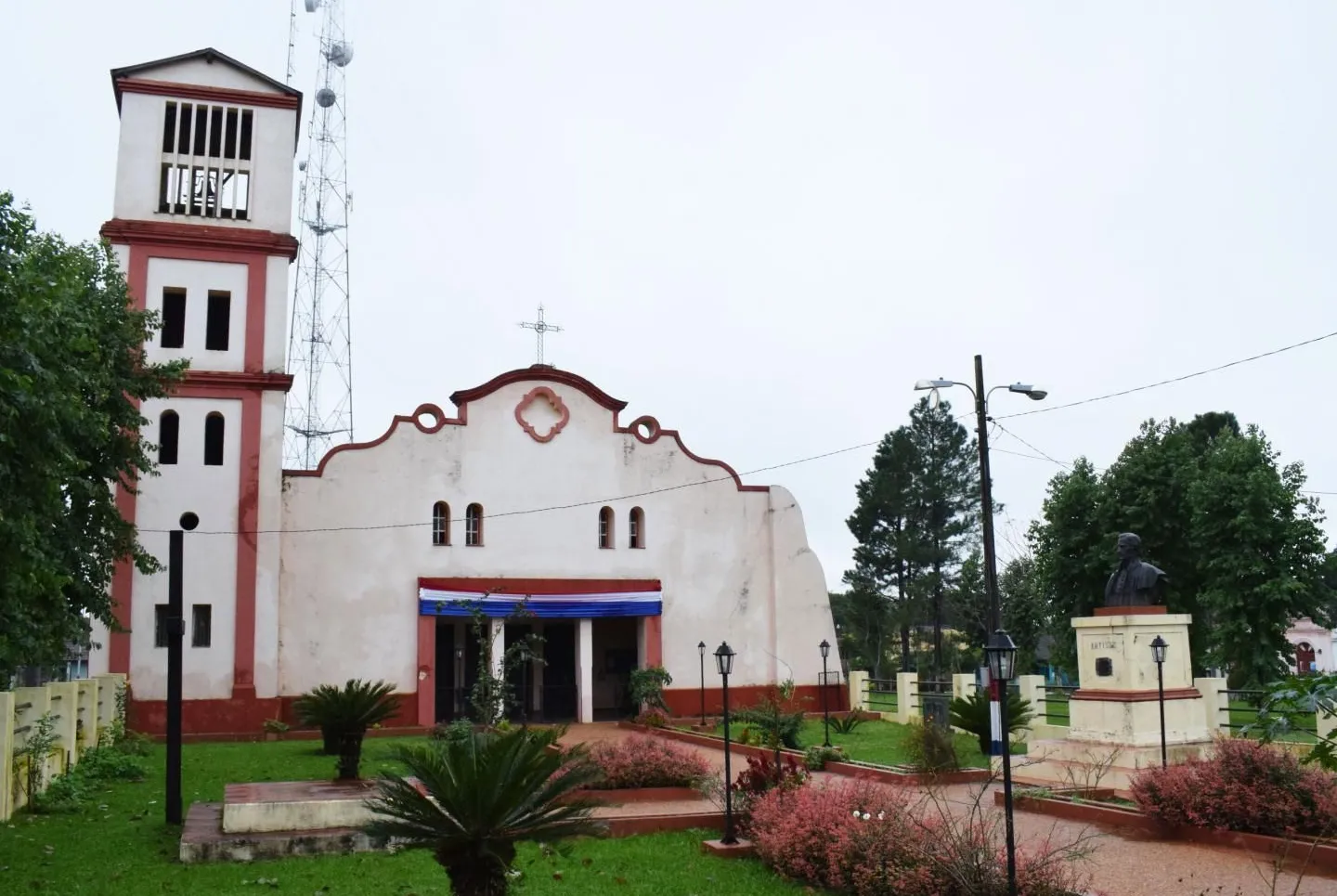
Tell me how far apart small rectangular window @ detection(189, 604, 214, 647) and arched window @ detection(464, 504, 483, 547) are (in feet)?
20.9

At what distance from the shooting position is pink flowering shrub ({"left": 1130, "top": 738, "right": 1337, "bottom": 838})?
37.1ft

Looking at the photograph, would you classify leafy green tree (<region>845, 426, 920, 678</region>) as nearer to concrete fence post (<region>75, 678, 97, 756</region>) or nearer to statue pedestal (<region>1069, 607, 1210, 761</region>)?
statue pedestal (<region>1069, 607, 1210, 761</region>)

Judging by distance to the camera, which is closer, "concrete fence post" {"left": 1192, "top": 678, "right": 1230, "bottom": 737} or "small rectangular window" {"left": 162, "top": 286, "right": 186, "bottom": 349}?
"concrete fence post" {"left": 1192, "top": 678, "right": 1230, "bottom": 737}

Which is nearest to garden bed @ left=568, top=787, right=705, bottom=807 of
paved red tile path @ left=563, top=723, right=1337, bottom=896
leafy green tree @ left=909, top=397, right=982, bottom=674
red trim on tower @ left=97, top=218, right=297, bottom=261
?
paved red tile path @ left=563, top=723, right=1337, bottom=896

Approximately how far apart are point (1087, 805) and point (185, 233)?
75.0 ft

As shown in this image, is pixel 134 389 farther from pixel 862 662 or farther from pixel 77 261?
pixel 862 662

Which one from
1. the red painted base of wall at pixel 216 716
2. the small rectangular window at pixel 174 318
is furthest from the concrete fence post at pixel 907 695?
the small rectangular window at pixel 174 318

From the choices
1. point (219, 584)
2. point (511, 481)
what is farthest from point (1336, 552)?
point (219, 584)

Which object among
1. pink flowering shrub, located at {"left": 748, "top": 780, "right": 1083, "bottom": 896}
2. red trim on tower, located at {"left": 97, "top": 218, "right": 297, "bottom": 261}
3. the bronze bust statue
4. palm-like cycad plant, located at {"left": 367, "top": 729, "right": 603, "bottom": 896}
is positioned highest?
red trim on tower, located at {"left": 97, "top": 218, "right": 297, "bottom": 261}

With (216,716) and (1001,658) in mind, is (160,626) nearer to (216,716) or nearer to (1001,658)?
(216,716)

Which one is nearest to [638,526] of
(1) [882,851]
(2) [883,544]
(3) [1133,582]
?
(3) [1133,582]

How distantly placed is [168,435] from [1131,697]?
826 inches

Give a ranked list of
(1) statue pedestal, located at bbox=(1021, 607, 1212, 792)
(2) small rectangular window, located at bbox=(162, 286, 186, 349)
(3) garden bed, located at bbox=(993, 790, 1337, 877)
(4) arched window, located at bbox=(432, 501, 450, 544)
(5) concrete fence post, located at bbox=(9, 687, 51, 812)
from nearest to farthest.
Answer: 1. (3) garden bed, located at bbox=(993, 790, 1337, 877)
2. (5) concrete fence post, located at bbox=(9, 687, 51, 812)
3. (1) statue pedestal, located at bbox=(1021, 607, 1212, 792)
4. (2) small rectangular window, located at bbox=(162, 286, 186, 349)
5. (4) arched window, located at bbox=(432, 501, 450, 544)

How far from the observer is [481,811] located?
7840 mm
